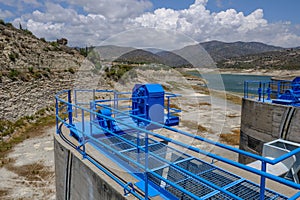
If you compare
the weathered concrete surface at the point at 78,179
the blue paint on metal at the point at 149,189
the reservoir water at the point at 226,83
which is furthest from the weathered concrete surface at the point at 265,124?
the weathered concrete surface at the point at 78,179

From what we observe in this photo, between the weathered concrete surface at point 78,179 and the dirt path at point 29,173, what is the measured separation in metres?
3.00

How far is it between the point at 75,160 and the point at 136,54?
2772 mm

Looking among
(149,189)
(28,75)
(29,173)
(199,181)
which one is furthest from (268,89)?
(28,75)

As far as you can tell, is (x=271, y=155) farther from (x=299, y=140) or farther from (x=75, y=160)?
(x=75, y=160)

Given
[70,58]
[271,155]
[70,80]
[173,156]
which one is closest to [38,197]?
[173,156]

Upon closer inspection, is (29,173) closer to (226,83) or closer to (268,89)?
(268,89)

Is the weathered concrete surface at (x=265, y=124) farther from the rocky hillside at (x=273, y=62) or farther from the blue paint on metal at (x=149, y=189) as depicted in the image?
the rocky hillside at (x=273, y=62)

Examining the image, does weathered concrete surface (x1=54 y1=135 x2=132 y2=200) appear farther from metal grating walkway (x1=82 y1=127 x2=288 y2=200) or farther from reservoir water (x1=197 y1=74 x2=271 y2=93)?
reservoir water (x1=197 y1=74 x2=271 y2=93)

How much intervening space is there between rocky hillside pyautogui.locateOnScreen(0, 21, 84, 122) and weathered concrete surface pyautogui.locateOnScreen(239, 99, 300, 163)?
13.9 m

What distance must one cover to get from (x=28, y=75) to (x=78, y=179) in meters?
16.9

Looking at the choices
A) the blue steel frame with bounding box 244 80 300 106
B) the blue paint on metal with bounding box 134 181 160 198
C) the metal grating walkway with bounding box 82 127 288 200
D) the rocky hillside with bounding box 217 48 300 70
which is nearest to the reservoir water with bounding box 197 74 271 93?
the blue steel frame with bounding box 244 80 300 106

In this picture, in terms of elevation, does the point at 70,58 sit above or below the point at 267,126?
above

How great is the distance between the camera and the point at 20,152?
36.8 ft

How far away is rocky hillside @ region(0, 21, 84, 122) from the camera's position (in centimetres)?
1606
